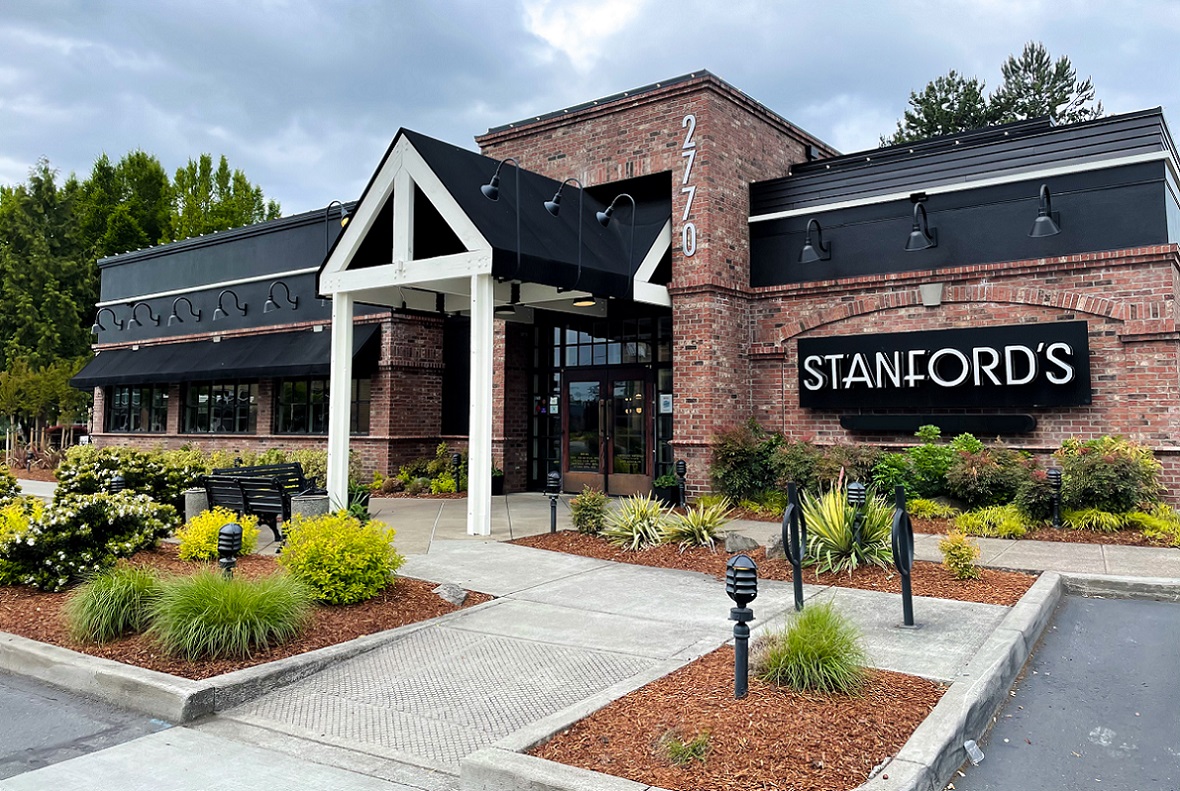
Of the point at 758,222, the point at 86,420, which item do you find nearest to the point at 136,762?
the point at 758,222

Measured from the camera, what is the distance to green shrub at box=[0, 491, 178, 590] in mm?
7703

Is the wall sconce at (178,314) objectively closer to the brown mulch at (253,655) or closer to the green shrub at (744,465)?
the brown mulch at (253,655)

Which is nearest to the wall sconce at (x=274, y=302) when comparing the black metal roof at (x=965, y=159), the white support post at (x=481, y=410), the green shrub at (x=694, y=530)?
the white support post at (x=481, y=410)

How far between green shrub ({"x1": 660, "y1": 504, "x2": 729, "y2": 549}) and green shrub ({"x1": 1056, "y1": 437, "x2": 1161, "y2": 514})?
4801 mm

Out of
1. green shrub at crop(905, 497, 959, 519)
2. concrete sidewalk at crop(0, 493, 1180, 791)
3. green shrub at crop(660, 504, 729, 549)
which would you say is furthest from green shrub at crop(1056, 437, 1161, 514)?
green shrub at crop(660, 504, 729, 549)

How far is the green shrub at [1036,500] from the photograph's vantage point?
10.8 m

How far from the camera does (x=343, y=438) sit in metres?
13.1

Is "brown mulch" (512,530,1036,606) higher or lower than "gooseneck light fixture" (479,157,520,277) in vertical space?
→ lower

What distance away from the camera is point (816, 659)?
187 inches

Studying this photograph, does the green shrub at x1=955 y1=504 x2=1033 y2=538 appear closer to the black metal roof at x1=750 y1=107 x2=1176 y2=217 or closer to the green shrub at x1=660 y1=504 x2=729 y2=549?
the green shrub at x1=660 y1=504 x2=729 y2=549

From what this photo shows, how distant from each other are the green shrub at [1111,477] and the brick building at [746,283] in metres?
0.76

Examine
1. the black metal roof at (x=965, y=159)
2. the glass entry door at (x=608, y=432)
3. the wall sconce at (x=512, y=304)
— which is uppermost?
the black metal roof at (x=965, y=159)

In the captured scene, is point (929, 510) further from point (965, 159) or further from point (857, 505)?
point (965, 159)

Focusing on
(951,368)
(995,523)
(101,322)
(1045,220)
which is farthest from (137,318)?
(1045,220)
